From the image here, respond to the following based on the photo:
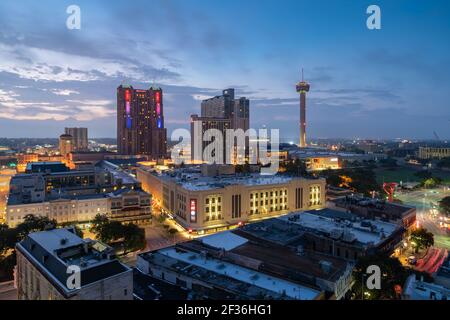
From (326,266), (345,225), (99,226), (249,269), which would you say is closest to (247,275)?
(249,269)

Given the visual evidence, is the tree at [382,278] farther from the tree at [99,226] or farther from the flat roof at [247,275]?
the tree at [99,226]

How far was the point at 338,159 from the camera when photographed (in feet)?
428

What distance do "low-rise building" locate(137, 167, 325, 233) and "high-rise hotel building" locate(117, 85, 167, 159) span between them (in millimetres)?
87137

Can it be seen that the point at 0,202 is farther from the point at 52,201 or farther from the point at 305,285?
the point at 305,285

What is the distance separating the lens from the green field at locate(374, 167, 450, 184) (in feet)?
328

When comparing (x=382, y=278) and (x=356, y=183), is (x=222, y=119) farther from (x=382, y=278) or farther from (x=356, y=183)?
(x=382, y=278)

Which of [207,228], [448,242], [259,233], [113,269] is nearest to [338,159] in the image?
[448,242]

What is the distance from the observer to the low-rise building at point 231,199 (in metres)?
45.3

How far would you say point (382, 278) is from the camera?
22469 millimetres

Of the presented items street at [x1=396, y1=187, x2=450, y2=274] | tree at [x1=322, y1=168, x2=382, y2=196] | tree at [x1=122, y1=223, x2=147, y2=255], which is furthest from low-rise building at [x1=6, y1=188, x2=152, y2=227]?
tree at [x1=322, y1=168, x2=382, y2=196]

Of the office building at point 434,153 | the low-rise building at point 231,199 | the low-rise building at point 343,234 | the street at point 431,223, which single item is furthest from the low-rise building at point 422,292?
the office building at point 434,153

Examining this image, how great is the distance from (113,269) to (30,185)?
53853mm

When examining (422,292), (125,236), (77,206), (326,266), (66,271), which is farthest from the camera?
(77,206)

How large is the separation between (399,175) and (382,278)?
103012 millimetres
